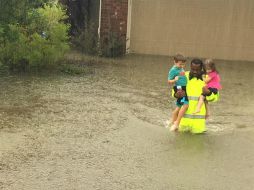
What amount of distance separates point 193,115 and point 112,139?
129 centimetres

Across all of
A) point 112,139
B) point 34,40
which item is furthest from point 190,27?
point 112,139

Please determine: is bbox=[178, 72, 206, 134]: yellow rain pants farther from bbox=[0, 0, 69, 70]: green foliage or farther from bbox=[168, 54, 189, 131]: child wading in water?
bbox=[0, 0, 69, 70]: green foliage

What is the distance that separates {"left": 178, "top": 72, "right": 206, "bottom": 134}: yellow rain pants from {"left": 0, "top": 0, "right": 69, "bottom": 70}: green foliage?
4303 millimetres

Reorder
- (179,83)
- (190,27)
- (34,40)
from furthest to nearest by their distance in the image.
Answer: (190,27) < (34,40) < (179,83)

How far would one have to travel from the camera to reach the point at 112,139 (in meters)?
7.17

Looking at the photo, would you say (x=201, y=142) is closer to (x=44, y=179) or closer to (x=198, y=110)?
(x=198, y=110)

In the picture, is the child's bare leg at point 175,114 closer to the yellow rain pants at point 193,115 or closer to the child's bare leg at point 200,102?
the yellow rain pants at point 193,115

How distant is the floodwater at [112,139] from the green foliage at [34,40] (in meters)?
0.51

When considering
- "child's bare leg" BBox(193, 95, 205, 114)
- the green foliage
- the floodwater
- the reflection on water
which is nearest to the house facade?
the reflection on water

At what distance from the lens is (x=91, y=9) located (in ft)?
52.7

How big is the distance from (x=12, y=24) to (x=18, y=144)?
433 centimetres

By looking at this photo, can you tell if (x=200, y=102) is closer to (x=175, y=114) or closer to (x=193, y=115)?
(x=193, y=115)

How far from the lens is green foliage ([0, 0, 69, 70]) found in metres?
10.9

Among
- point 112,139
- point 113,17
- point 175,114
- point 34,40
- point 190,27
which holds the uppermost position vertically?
point 113,17
